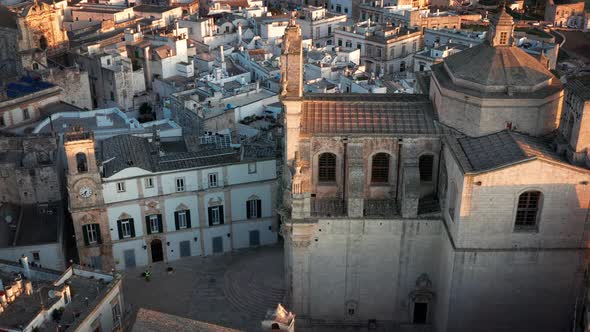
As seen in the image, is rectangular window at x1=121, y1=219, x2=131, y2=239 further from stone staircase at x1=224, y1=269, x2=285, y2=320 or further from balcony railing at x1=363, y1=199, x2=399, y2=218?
balcony railing at x1=363, y1=199, x2=399, y2=218

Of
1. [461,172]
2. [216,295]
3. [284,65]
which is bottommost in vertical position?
[216,295]

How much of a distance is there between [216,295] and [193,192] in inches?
259

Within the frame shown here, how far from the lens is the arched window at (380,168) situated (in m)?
36.3

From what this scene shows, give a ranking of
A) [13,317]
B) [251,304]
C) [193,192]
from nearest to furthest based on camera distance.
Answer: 1. [13,317]
2. [251,304]
3. [193,192]

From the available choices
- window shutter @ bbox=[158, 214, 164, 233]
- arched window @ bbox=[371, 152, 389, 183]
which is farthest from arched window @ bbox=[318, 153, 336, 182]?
window shutter @ bbox=[158, 214, 164, 233]

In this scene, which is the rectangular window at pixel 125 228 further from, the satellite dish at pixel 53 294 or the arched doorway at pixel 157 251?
the satellite dish at pixel 53 294

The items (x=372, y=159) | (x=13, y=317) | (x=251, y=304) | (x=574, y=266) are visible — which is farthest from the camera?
(x=251, y=304)

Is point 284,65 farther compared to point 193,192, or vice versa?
point 193,192

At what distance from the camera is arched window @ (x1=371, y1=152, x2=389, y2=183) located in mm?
36344

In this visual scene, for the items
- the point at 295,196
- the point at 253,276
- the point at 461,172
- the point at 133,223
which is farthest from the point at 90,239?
the point at 461,172

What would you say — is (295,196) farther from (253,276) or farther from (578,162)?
(578,162)

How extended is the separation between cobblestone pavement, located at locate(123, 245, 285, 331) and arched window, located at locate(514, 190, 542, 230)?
14.5 m

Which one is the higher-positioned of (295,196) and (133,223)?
(295,196)

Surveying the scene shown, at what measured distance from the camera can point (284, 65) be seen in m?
34.8
